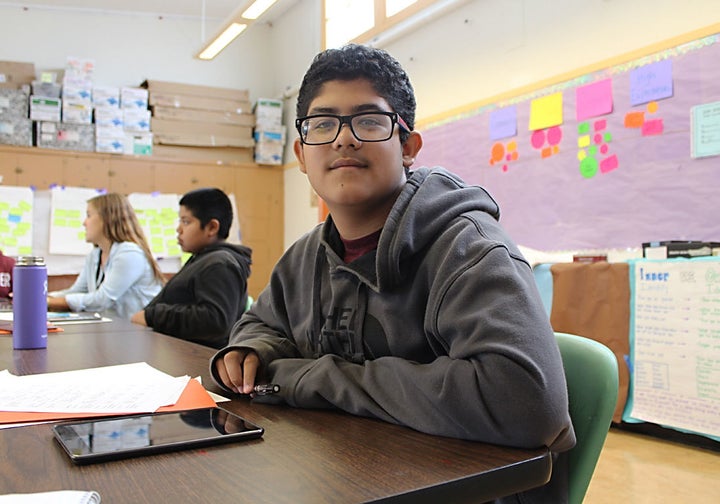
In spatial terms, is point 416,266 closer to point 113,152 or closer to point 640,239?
point 640,239

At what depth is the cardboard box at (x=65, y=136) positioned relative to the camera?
5285 millimetres

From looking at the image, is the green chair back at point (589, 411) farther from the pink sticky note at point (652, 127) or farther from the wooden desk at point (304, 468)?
the pink sticky note at point (652, 127)

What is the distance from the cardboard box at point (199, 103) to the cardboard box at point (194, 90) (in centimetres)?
3

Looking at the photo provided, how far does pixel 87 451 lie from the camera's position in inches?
25.1

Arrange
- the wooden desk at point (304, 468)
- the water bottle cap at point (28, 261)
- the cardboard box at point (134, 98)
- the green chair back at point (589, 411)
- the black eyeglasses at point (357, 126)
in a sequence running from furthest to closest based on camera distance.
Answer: the cardboard box at point (134, 98) → the water bottle cap at point (28, 261) → the black eyeglasses at point (357, 126) → the green chair back at point (589, 411) → the wooden desk at point (304, 468)

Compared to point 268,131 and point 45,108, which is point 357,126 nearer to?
point 45,108

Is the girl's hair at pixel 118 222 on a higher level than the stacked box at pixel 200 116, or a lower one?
lower

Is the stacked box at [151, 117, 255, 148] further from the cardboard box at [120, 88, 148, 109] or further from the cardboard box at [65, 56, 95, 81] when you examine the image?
the cardboard box at [65, 56, 95, 81]

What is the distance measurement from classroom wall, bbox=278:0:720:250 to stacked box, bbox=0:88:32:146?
316 centimetres

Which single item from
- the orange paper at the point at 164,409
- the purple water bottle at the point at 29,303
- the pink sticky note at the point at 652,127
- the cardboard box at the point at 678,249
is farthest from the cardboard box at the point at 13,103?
the orange paper at the point at 164,409

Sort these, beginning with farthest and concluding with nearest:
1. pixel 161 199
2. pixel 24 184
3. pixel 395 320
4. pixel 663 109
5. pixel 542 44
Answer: pixel 161 199 < pixel 24 184 < pixel 542 44 < pixel 663 109 < pixel 395 320

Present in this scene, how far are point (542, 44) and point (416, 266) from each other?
8.93ft

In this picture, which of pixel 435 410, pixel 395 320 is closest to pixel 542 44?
pixel 395 320

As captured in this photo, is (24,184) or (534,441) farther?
(24,184)
